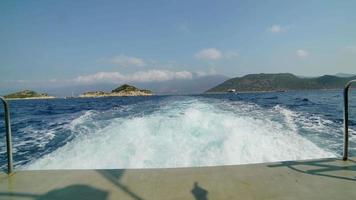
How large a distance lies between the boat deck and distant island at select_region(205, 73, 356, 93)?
10312 centimetres

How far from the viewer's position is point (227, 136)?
6691mm

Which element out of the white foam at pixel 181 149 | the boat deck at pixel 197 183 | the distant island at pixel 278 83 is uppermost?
the distant island at pixel 278 83

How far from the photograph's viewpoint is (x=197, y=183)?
2922 mm

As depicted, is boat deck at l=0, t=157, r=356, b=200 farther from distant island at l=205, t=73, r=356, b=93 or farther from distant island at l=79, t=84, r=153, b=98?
distant island at l=79, t=84, r=153, b=98

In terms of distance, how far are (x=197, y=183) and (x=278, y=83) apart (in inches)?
4929

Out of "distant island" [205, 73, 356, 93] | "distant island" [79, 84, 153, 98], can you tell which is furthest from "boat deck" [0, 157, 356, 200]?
"distant island" [79, 84, 153, 98]

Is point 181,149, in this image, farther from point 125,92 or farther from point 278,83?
point 125,92

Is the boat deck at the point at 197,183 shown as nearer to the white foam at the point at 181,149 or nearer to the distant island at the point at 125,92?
the white foam at the point at 181,149

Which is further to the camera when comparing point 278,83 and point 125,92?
point 125,92

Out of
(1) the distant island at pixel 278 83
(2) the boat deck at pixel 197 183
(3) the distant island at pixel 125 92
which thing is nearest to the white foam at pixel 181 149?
(2) the boat deck at pixel 197 183

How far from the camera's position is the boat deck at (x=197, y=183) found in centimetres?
264

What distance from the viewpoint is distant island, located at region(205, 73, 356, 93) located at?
10631cm

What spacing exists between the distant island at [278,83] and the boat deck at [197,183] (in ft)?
338

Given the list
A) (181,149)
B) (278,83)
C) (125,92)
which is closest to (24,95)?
(125,92)
